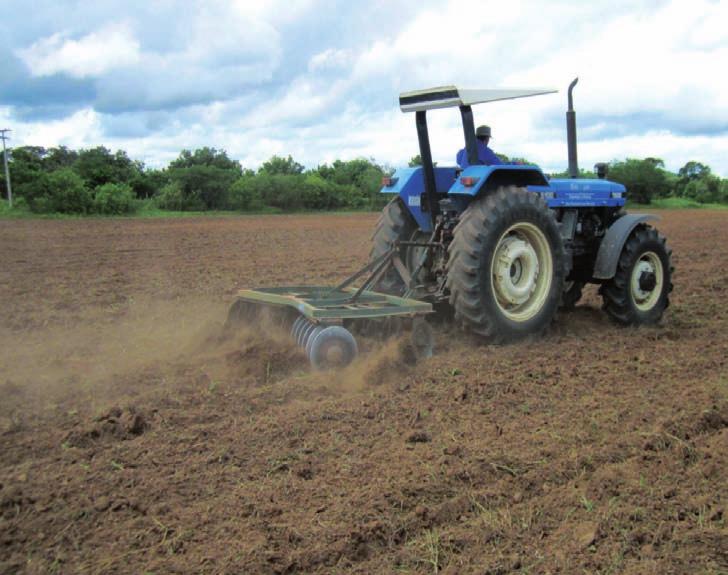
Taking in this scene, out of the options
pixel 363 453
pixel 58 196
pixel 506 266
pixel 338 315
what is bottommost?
pixel 363 453

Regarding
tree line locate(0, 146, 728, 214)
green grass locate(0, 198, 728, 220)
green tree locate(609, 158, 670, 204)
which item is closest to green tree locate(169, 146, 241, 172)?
tree line locate(0, 146, 728, 214)

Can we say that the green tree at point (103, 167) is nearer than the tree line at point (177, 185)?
No

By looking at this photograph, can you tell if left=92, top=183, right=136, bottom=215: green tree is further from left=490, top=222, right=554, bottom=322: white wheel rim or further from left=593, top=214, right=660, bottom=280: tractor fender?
left=490, top=222, right=554, bottom=322: white wheel rim

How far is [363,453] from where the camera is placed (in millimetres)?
3445

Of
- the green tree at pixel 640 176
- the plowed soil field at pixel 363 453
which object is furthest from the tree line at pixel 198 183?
the plowed soil field at pixel 363 453

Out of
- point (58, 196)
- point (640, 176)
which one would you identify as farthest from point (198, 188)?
point (640, 176)

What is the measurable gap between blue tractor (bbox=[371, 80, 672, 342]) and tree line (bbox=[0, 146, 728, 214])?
25.2 m

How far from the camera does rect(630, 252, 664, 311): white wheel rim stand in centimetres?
647

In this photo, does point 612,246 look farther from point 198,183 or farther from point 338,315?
point 198,183

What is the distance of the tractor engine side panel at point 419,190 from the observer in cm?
616

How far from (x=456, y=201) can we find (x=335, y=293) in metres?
1.24

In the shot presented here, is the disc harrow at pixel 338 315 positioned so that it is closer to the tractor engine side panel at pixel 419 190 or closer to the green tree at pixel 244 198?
the tractor engine side panel at pixel 419 190

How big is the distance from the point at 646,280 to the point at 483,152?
1976mm

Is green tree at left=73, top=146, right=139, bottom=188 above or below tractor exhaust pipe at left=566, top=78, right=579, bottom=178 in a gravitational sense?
above
